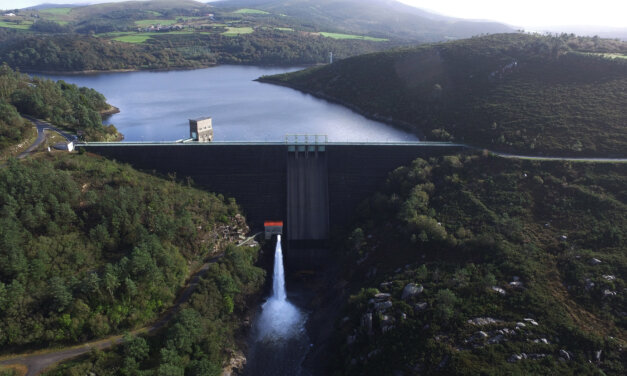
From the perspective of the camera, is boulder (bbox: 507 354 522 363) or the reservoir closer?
boulder (bbox: 507 354 522 363)

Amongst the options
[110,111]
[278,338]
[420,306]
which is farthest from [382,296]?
[110,111]

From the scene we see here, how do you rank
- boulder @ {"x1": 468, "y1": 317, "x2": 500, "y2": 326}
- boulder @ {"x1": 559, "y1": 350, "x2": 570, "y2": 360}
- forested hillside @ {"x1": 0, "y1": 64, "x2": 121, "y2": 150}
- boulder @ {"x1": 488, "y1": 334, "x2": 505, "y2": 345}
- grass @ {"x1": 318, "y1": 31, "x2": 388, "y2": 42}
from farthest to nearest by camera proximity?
1. grass @ {"x1": 318, "y1": 31, "x2": 388, "y2": 42}
2. forested hillside @ {"x1": 0, "y1": 64, "x2": 121, "y2": 150}
3. boulder @ {"x1": 468, "y1": 317, "x2": 500, "y2": 326}
4. boulder @ {"x1": 488, "y1": 334, "x2": 505, "y2": 345}
5. boulder @ {"x1": 559, "y1": 350, "x2": 570, "y2": 360}

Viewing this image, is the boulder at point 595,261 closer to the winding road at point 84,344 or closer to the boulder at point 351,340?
the winding road at point 84,344

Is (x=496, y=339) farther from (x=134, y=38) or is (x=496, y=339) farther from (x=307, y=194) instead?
(x=134, y=38)

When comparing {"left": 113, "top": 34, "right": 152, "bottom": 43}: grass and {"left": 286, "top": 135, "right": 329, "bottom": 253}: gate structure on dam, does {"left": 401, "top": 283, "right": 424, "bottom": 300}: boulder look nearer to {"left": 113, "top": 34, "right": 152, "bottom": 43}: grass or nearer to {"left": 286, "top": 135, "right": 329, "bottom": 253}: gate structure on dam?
{"left": 286, "top": 135, "right": 329, "bottom": 253}: gate structure on dam

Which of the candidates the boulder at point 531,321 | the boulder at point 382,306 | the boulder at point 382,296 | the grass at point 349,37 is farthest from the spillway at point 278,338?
the grass at point 349,37

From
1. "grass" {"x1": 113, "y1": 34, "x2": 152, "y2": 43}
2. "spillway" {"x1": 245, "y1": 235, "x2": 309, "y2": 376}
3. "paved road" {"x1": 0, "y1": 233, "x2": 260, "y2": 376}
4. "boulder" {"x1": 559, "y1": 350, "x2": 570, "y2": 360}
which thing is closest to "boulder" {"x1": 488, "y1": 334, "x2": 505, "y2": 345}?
"boulder" {"x1": 559, "y1": 350, "x2": 570, "y2": 360}
